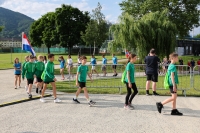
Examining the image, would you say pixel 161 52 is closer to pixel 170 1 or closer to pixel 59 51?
pixel 170 1

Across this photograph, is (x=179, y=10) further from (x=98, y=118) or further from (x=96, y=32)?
(x=98, y=118)

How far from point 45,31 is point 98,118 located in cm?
6541

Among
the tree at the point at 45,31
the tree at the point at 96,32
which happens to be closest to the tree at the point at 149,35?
the tree at the point at 96,32

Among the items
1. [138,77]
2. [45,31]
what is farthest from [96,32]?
[138,77]

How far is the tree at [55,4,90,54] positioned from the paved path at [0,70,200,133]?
56728mm

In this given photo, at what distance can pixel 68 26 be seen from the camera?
6612cm

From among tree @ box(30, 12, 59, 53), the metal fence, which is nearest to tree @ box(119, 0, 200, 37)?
the metal fence

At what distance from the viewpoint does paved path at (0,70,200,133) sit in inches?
231

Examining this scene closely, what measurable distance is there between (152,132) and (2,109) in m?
4.69

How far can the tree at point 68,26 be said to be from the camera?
65000 mm

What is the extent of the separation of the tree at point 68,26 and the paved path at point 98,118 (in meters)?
56.7

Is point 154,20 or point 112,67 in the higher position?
point 154,20

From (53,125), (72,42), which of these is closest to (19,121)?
(53,125)

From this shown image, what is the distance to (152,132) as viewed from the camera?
5.64m
